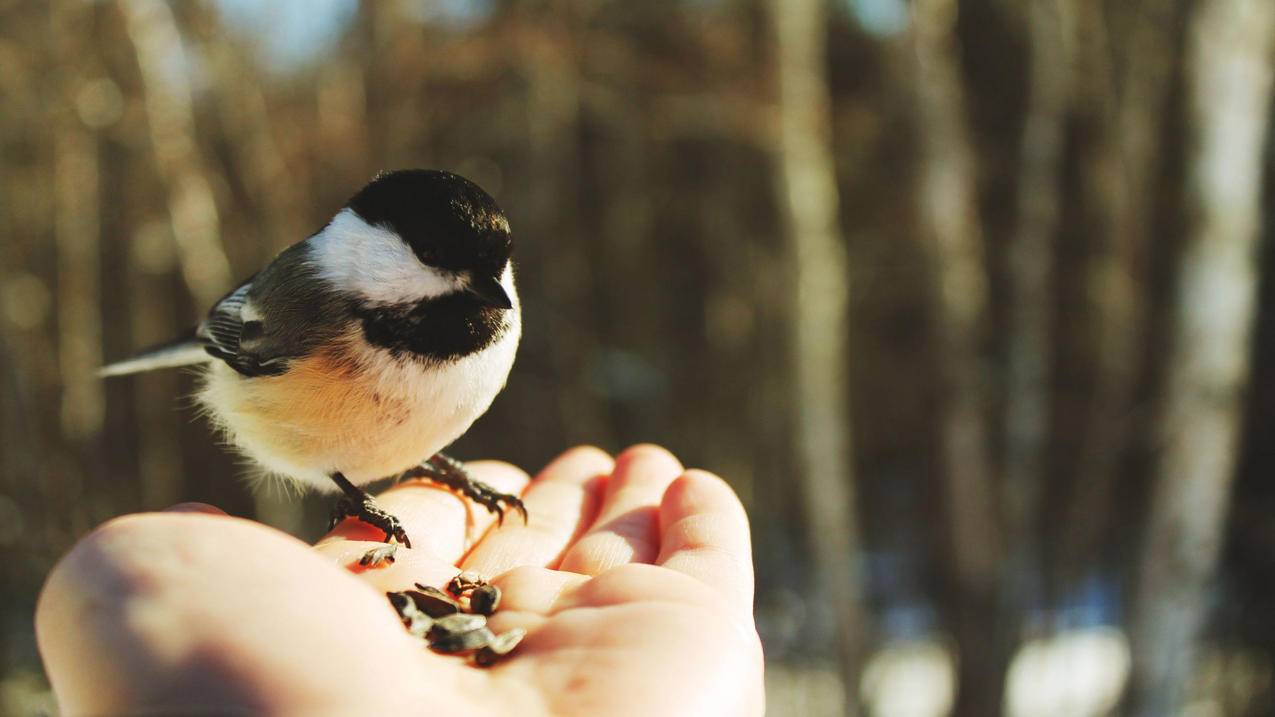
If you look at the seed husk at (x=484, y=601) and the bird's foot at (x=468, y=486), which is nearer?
the seed husk at (x=484, y=601)

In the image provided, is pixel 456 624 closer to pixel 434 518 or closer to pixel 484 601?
pixel 484 601

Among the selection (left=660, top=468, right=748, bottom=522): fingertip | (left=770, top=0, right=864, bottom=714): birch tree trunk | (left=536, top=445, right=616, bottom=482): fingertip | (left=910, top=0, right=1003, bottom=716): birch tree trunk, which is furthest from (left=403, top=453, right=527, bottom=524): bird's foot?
(left=910, top=0, right=1003, bottom=716): birch tree trunk

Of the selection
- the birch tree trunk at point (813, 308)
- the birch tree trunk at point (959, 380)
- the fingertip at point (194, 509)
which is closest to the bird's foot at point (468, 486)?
the fingertip at point (194, 509)

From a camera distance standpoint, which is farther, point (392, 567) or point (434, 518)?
point (434, 518)

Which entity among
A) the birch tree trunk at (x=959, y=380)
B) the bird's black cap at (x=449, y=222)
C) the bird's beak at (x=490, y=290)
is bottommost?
the birch tree trunk at (x=959, y=380)

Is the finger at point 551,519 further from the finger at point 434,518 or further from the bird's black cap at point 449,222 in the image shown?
the bird's black cap at point 449,222

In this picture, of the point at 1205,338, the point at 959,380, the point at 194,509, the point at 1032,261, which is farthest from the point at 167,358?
the point at 1205,338

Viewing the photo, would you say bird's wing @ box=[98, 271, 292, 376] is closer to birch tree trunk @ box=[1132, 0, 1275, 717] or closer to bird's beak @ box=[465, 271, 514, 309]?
bird's beak @ box=[465, 271, 514, 309]

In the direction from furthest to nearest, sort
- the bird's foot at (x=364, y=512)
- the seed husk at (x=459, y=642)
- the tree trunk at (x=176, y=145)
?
the tree trunk at (x=176, y=145), the bird's foot at (x=364, y=512), the seed husk at (x=459, y=642)

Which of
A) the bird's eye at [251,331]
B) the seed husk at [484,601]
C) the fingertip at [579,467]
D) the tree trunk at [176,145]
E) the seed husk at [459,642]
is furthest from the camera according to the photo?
the tree trunk at [176,145]
